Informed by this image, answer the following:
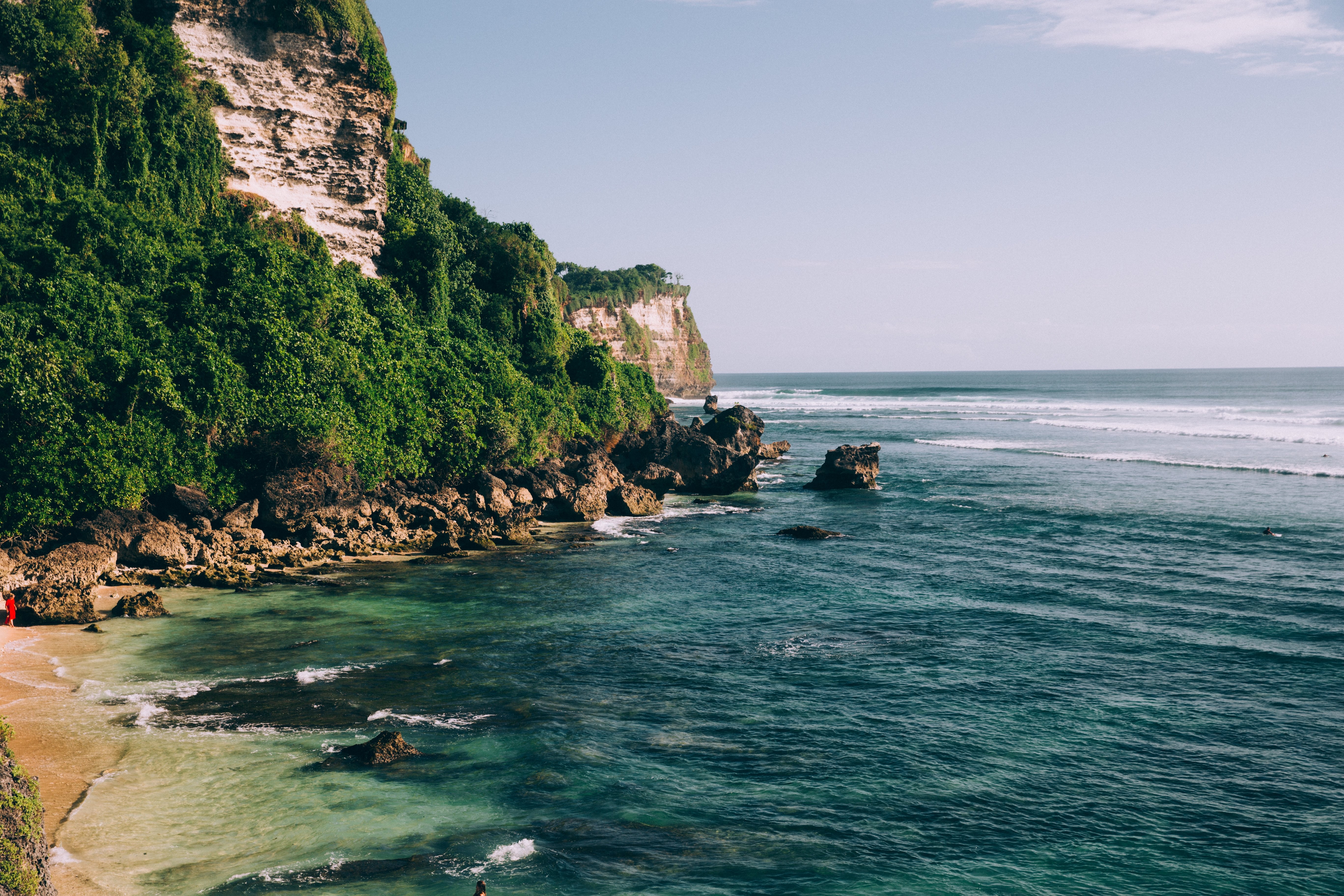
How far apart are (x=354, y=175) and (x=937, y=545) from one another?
44.3m

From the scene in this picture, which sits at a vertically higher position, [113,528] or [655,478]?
[113,528]

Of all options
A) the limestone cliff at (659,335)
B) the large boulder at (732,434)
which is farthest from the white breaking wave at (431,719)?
the limestone cliff at (659,335)

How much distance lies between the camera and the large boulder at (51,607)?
26.3 metres

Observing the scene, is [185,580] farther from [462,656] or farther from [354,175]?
[354,175]

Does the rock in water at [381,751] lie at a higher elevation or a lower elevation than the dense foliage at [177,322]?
lower

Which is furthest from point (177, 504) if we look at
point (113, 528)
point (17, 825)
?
point (17, 825)

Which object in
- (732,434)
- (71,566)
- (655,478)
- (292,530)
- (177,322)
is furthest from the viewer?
(732,434)

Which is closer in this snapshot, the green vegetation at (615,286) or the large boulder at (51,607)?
the large boulder at (51,607)

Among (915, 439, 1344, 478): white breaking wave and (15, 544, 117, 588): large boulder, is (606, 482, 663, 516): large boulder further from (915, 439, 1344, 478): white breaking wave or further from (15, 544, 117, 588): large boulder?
(915, 439, 1344, 478): white breaking wave

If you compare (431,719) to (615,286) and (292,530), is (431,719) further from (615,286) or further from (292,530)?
(615,286)

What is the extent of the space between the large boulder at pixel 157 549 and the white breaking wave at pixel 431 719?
677 inches

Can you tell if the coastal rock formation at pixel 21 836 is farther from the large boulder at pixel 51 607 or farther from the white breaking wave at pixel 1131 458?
the white breaking wave at pixel 1131 458

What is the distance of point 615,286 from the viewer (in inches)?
6058

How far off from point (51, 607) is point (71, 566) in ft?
11.4
